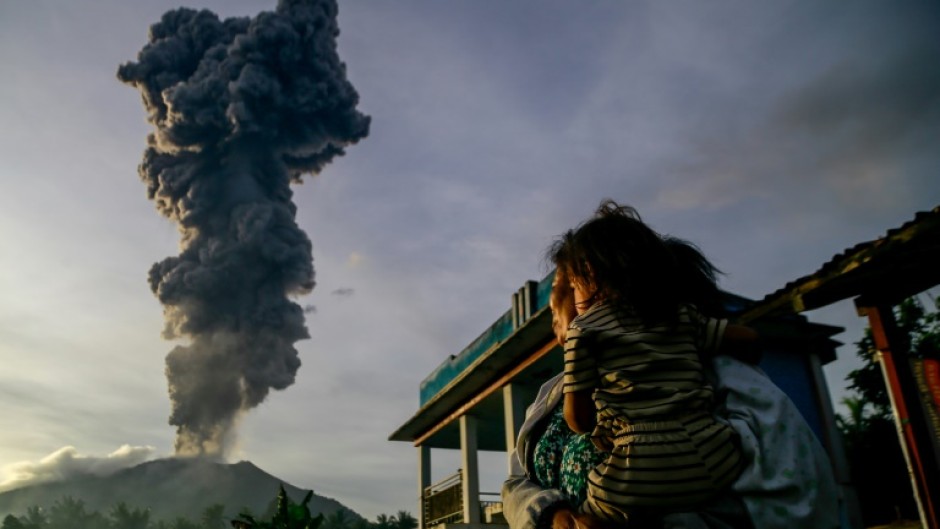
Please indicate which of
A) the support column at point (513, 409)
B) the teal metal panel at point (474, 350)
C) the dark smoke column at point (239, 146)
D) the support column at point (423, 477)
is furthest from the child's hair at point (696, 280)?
the dark smoke column at point (239, 146)

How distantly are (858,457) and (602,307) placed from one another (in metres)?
17.0

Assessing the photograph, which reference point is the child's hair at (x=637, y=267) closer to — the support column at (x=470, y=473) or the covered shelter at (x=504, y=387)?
the covered shelter at (x=504, y=387)

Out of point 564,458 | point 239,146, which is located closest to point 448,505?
point 564,458

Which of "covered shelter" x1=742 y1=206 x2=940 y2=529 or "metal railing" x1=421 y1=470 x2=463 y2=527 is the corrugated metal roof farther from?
"metal railing" x1=421 y1=470 x2=463 y2=527

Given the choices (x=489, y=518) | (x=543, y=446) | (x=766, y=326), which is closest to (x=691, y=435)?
(x=543, y=446)

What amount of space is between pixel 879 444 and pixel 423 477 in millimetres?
11588

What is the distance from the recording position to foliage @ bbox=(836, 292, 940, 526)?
12984 millimetres

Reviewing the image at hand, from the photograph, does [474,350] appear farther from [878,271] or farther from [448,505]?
[878,271]

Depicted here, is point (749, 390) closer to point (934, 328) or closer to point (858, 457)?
point (858, 457)

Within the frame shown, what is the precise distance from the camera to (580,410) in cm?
139

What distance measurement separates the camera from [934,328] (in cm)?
1591

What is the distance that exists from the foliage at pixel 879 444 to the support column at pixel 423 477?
10.2 m

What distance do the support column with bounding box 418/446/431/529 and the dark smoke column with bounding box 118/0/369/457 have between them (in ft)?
149

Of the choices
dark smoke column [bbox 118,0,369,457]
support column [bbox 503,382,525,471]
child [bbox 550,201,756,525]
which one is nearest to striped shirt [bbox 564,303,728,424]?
child [bbox 550,201,756,525]
